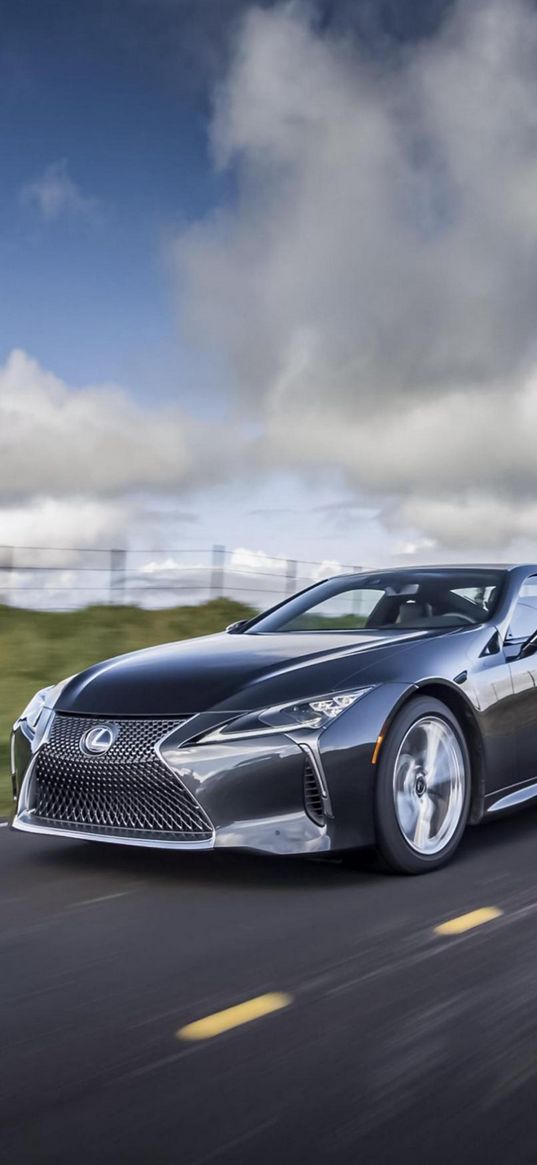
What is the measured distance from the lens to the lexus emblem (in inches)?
194

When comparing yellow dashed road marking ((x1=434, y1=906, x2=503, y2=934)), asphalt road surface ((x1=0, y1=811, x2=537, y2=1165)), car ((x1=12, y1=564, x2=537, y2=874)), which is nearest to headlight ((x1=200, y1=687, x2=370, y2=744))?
car ((x1=12, y1=564, x2=537, y2=874))

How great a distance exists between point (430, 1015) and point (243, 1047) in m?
0.56

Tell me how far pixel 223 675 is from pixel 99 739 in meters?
0.58

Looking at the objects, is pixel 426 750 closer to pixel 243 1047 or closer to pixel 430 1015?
pixel 430 1015

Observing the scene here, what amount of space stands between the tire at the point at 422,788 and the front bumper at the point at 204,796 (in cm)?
31

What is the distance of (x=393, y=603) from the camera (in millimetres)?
6559

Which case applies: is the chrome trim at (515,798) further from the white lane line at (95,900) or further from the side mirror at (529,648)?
the white lane line at (95,900)

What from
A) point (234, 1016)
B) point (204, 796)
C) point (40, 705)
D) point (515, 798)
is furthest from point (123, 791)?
point (515, 798)

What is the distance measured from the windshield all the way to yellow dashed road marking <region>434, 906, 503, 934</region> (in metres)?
1.74

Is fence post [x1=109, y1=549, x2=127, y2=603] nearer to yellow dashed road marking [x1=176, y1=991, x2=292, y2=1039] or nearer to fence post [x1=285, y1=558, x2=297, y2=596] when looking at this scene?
fence post [x1=285, y1=558, x2=297, y2=596]

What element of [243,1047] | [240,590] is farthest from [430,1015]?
[240,590]

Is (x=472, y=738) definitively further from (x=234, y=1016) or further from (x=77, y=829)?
(x=234, y=1016)

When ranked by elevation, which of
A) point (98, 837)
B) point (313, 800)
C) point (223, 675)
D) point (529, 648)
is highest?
point (529, 648)

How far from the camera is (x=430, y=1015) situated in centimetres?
335
